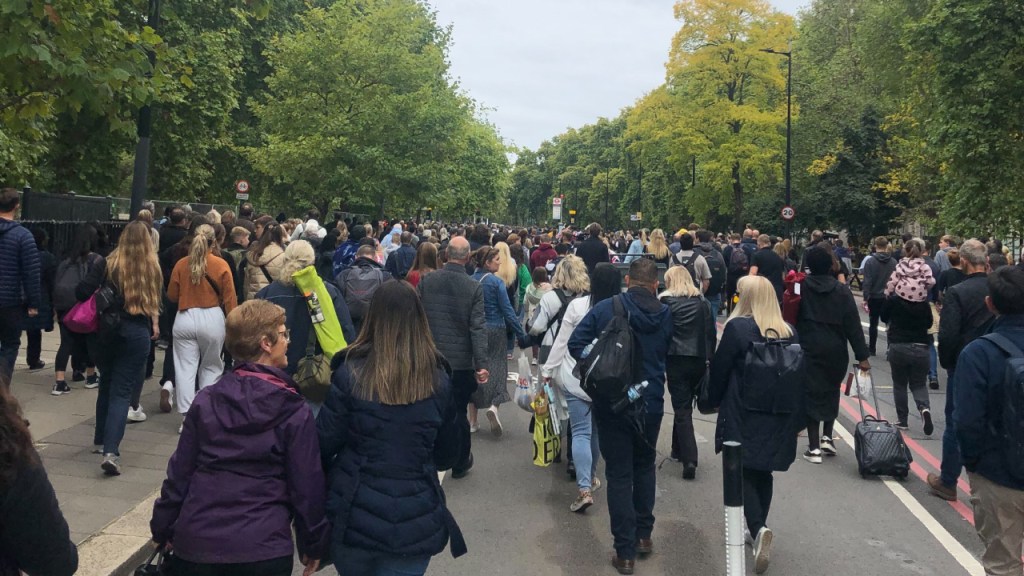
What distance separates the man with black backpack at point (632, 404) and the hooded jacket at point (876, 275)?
26.2 ft

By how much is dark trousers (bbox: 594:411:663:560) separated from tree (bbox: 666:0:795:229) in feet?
134

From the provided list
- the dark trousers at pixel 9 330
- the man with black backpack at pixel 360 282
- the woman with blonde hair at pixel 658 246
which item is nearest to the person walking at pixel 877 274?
the woman with blonde hair at pixel 658 246

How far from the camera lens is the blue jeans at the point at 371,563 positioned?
328cm

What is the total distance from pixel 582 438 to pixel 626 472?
110cm

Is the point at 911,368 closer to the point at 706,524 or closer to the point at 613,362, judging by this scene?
the point at 706,524

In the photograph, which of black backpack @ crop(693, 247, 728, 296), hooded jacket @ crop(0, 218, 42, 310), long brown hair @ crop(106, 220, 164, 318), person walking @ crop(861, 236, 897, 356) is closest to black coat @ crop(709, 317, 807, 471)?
long brown hair @ crop(106, 220, 164, 318)

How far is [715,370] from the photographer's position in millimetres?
5500

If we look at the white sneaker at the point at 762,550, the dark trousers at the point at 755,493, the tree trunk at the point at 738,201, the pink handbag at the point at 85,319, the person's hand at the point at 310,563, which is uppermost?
the tree trunk at the point at 738,201

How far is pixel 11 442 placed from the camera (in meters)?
2.19

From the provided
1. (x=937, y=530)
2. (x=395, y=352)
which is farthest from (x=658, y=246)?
(x=395, y=352)

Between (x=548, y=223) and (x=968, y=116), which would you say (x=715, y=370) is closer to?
(x=968, y=116)

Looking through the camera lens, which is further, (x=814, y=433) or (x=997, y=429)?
(x=814, y=433)

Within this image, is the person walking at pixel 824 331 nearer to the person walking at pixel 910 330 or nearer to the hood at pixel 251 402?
the person walking at pixel 910 330

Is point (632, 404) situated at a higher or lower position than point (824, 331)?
lower
